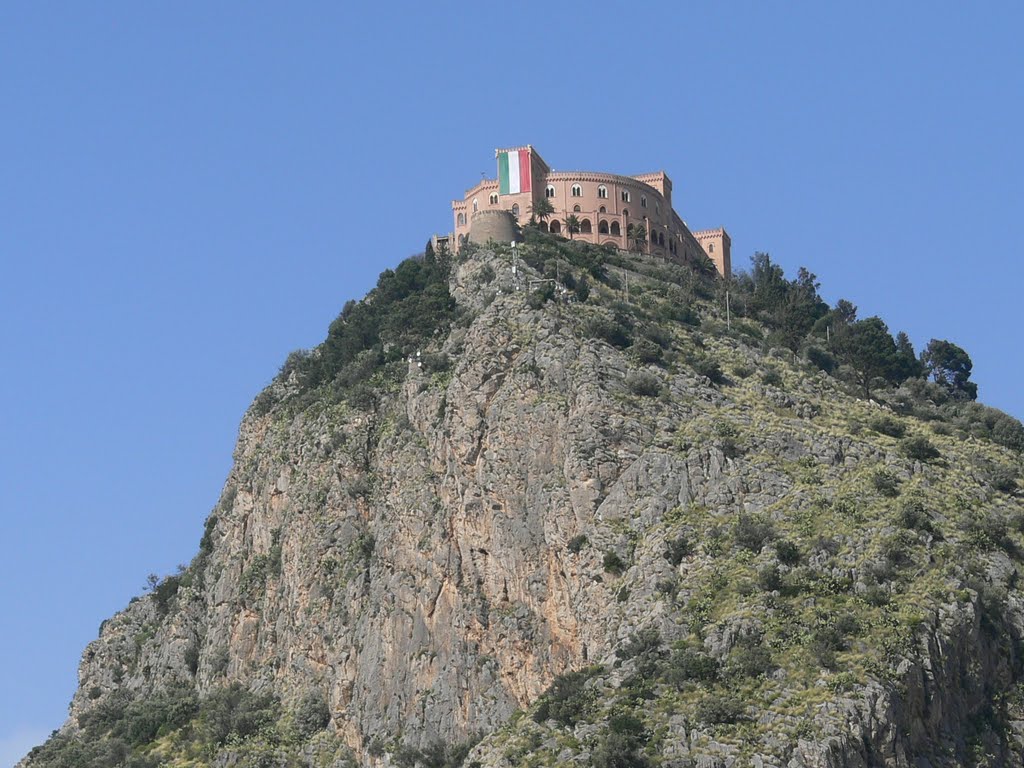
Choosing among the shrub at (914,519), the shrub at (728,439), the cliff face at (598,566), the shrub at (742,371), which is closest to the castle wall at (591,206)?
the cliff face at (598,566)

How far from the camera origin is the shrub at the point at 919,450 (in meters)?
109

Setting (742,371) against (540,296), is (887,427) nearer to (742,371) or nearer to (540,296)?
(742,371)

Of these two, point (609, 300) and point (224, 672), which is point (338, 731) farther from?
point (609, 300)

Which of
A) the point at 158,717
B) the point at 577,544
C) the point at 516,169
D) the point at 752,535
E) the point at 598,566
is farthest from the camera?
the point at 516,169

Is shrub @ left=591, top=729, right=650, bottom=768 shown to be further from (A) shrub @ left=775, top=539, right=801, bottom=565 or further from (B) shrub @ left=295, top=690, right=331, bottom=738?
(B) shrub @ left=295, top=690, right=331, bottom=738

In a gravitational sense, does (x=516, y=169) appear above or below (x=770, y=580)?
above

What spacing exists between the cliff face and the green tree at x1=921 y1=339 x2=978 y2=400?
22465 millimetres

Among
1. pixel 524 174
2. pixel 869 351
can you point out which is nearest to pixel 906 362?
pixel 869 351

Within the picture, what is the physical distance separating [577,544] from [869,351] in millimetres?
42374

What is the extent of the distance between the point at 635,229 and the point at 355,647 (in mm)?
45433

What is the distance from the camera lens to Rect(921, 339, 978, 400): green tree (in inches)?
5822

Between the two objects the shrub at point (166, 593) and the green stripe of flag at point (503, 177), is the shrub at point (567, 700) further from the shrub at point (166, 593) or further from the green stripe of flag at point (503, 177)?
the green stripe of flag at point (503, 177)

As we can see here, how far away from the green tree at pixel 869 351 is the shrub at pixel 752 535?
37.6 metres

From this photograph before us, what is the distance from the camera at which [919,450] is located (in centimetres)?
10969
